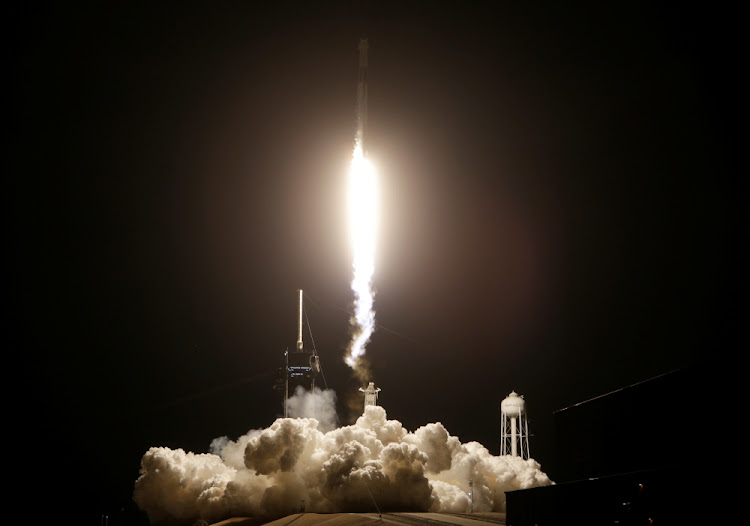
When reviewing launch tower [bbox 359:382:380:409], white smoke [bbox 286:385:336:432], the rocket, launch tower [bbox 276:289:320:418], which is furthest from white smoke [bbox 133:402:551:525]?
the rocket

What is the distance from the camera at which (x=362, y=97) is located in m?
57.6

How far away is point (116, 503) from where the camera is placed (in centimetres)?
6912

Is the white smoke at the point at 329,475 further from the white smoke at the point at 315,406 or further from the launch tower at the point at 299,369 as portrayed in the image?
the white smoke at the point at 315,406

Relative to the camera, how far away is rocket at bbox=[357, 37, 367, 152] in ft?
186

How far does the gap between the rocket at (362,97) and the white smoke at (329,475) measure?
18.6m

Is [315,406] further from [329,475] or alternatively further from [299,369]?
[329,475]

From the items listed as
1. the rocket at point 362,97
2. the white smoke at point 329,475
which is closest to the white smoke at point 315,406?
the white smoke at point 329,475

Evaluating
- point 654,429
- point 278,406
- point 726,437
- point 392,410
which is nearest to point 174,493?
point 278,406

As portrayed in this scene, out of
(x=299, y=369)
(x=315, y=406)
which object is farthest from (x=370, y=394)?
(x=299, y=369)

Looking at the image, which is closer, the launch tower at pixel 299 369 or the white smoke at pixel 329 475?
the white smoke at pixel 329 475

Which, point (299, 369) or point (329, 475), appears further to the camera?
point (299, 369)

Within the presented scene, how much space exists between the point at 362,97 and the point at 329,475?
24.3 meters

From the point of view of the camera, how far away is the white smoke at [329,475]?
178 ft

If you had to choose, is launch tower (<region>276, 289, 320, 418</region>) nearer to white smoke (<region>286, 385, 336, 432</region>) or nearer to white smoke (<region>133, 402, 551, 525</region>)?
white smoke (<region>286, 385, 336, 432</region>)
